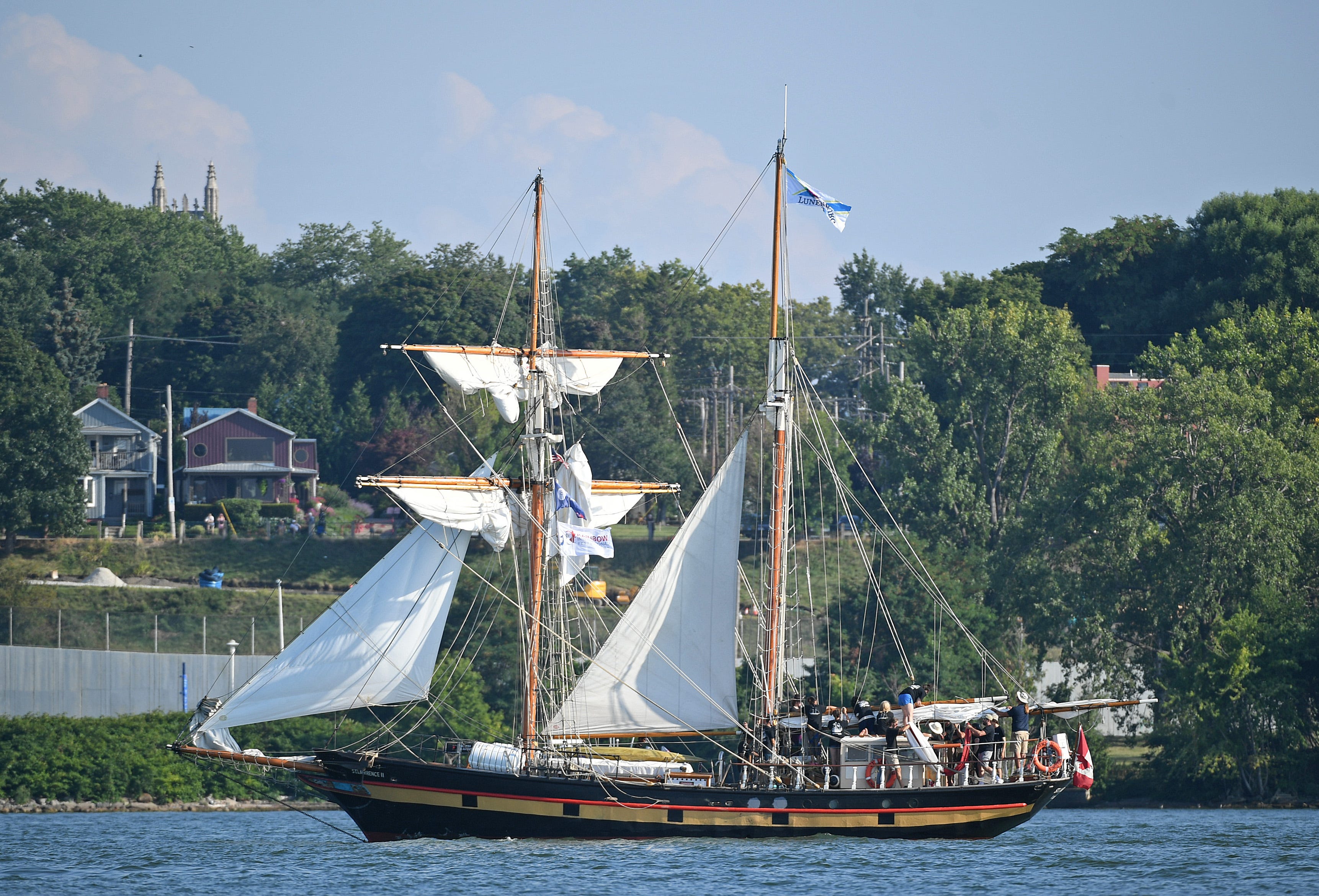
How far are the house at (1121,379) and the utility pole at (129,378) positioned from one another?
6455cm

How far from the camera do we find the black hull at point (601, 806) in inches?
1836

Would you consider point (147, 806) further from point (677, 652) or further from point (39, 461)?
point (39, 461)

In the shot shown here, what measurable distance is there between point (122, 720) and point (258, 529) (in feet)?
107

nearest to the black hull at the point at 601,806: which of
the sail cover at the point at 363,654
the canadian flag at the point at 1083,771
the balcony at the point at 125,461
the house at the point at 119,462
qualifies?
the canadian flag at the point at 1083,771

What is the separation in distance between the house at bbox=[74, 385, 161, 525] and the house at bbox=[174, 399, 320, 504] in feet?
7.69

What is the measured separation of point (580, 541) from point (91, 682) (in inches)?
1207

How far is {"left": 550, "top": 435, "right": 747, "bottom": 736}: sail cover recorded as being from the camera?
4856 cm

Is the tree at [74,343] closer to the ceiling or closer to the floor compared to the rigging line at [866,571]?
closer to the ceiling

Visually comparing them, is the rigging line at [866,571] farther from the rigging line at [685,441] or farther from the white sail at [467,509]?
the white sail at [467,509]

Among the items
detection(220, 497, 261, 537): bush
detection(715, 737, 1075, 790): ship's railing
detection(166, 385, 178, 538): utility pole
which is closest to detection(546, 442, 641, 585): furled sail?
detection(715, 737, 1075, 790): ship's railing

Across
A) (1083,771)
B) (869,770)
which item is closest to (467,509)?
(869,770)

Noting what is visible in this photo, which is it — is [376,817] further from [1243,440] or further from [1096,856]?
[1243,440]

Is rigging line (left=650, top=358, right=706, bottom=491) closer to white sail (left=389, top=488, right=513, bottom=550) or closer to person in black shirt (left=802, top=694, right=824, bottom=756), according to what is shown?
white sail (left=389, top=488, right=513, bottom=550)

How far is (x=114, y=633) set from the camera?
248 ft
